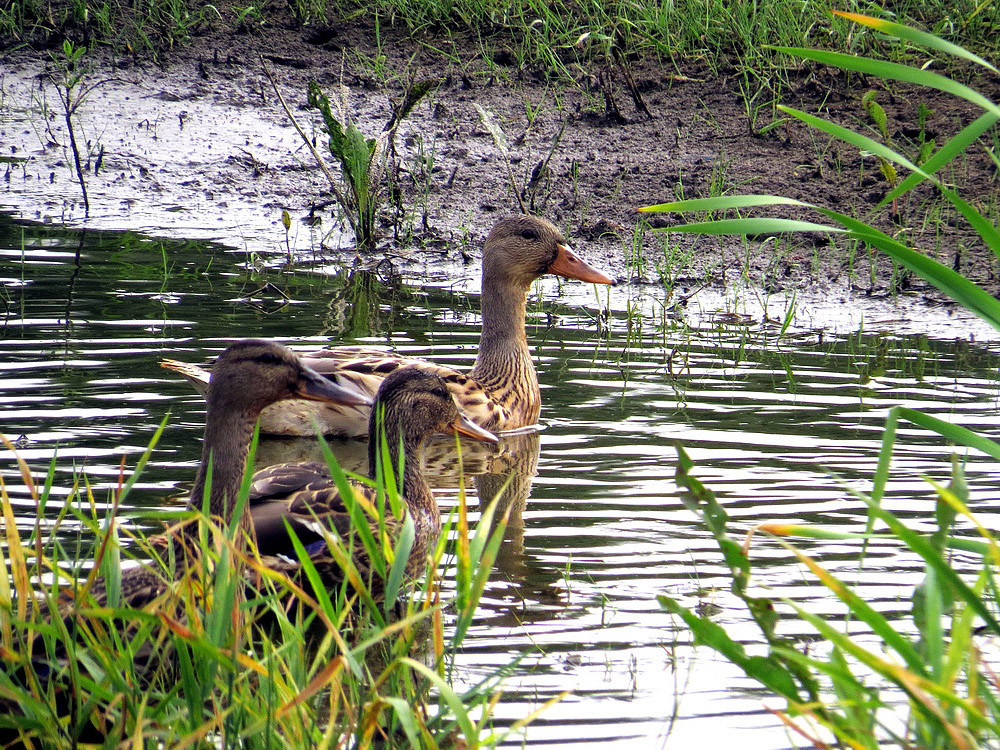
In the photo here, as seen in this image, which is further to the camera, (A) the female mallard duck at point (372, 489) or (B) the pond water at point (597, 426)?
(A) the female mallard duck at point (372, 489)

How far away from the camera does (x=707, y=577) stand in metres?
4.80

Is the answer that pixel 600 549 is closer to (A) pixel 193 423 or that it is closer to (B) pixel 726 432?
(B) pixel 726 432

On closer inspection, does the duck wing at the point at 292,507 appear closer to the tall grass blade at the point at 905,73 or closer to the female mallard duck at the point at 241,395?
the female mallard duck at the point at 241,395

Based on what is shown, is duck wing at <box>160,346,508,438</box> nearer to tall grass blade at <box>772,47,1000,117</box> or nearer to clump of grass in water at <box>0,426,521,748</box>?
clump of grass in water at <box>0,426,521,748</box>

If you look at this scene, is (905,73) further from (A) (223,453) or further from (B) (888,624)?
(A) (223,453)

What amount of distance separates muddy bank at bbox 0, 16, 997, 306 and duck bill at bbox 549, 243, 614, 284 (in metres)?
1.00

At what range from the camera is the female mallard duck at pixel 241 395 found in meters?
4.90

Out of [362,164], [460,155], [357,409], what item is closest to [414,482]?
[357,409]

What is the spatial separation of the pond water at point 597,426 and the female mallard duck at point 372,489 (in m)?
0.37

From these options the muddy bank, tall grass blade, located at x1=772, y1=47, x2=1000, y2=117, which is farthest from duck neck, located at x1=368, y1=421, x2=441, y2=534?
the muddy bank

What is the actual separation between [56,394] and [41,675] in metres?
3.49

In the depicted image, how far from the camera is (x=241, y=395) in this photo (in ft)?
16.6

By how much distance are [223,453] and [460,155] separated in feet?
22.3

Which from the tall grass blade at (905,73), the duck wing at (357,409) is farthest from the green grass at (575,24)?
the tall grass blade at (905,73)
